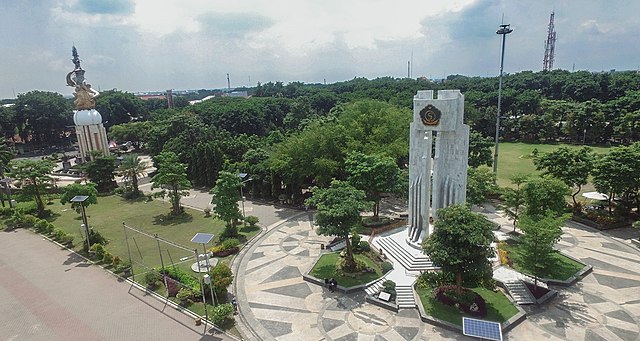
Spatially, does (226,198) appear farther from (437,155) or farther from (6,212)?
(6,212)

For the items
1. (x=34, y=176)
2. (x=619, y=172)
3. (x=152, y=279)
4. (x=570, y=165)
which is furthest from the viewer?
(x=34, y=176)

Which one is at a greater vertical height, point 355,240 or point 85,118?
point 85,118

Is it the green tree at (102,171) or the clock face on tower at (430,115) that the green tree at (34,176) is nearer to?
the green tree at (102,171)

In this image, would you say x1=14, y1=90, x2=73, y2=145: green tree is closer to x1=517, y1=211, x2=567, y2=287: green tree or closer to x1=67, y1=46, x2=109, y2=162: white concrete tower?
x1=67, y1=46, x2=109, y2=162: white concrete tower

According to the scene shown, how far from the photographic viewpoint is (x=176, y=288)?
1023 inches

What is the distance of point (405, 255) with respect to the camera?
29.0 meters

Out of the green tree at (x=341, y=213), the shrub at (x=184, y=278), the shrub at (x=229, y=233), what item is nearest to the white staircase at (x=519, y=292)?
the green tree at (x=341, y=213)

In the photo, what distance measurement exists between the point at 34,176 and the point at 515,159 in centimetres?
6736

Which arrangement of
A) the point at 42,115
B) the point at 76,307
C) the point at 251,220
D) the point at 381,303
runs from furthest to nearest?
the point at 42,115
the point at 251,220
the point at 76,307
the point at 381,303

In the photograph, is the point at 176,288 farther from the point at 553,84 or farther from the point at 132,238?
the point at 553,84

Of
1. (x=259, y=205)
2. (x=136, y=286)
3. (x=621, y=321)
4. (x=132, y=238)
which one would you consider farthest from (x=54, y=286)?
(x=621, y=321)

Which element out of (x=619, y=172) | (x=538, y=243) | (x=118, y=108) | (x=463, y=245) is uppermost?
(x=118, y=108)

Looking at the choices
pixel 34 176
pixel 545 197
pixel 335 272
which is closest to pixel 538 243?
pixel 545 197

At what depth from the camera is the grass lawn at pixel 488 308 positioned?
2194cm
